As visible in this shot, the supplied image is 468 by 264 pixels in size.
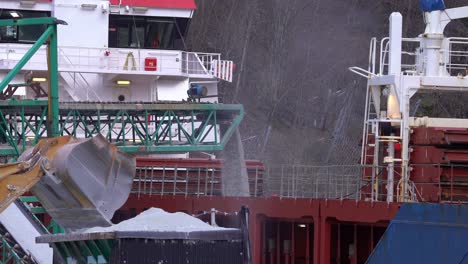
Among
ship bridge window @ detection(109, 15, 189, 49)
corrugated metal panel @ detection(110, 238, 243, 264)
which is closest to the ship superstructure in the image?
corrugated metal panel @ detection(110, 238, 243, 264)

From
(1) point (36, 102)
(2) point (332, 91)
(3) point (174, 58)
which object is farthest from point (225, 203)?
(2) point (332, 91)

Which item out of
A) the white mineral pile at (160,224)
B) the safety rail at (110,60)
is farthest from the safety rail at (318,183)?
the white mineral pile at (160,224)

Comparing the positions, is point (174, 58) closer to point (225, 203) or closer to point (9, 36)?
point (9, 36)

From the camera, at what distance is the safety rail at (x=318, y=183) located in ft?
88.9

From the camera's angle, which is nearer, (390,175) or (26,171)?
(26,171)

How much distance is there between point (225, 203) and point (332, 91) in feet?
73.8

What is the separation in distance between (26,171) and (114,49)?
1452cm

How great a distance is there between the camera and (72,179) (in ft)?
73.2

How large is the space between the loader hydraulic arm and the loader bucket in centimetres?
12

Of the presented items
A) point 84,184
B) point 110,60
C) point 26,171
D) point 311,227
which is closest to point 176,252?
point 84,184

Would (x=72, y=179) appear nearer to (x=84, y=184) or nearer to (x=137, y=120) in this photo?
(x=84, y=184)

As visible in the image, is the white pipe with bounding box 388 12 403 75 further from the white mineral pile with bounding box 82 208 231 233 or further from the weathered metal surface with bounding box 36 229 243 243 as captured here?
the weathered metal surface with bounding box 36 229 243 243

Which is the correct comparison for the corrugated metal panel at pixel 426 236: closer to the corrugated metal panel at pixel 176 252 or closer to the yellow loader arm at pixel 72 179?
the yellow loader arm at pixel 72 179

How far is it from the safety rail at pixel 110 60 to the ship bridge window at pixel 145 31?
35 centimetres
